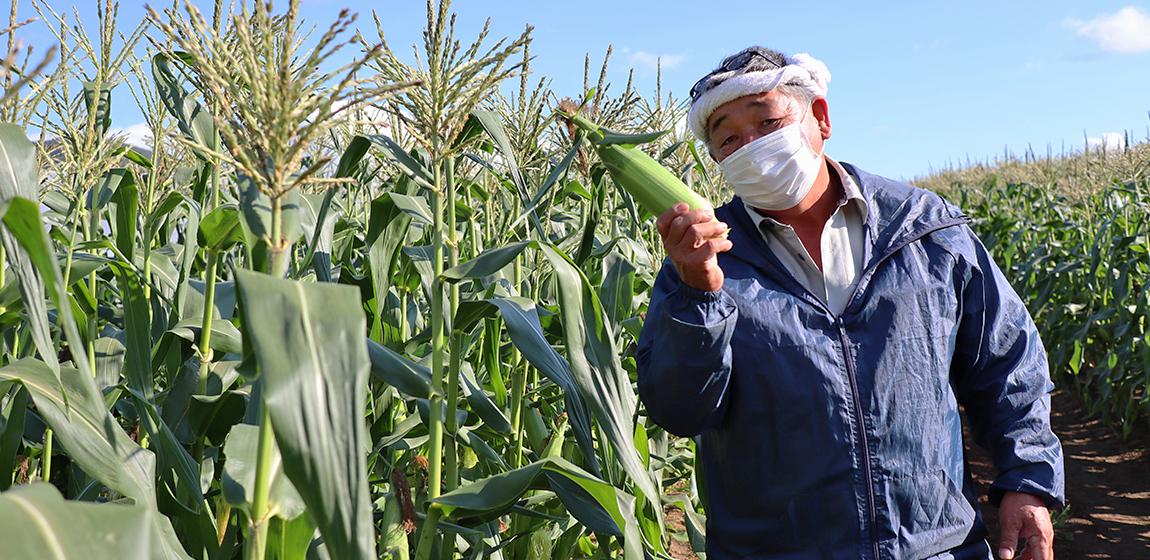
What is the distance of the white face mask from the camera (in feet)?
6.38

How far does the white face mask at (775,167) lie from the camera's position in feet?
6.38

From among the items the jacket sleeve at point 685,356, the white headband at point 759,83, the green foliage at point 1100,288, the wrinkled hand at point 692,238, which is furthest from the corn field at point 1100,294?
the wrinkled hand at point 692,238

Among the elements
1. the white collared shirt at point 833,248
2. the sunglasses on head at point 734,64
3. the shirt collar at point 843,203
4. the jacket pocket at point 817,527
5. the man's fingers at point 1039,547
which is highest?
the sunglasses on head at point 734,64

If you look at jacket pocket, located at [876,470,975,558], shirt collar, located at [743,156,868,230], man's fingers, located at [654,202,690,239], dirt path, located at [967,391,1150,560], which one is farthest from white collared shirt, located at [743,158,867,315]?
dirt path, located at [967,391,1150,560]

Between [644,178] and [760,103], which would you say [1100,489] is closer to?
[760,103]

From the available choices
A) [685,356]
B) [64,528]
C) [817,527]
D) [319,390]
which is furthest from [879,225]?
[64,528]

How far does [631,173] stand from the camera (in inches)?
62.7

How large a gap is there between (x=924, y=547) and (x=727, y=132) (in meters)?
1.14

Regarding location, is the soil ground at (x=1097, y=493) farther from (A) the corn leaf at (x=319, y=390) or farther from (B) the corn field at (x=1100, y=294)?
(A) the corn leaf at (x=319, y=390)

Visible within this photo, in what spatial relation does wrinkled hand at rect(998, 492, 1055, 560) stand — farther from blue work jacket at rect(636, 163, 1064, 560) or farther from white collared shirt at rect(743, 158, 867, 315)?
white collared shirt at rect(743, 158, 867, 315)

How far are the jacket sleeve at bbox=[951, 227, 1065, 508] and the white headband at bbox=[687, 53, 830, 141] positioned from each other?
613mm

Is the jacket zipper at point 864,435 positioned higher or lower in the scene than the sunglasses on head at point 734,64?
lower

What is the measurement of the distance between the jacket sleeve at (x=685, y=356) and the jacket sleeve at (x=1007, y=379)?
702 mm

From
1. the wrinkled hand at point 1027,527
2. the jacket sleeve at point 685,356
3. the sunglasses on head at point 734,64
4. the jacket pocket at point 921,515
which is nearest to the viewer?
the jacket sleeve at point 685,356
